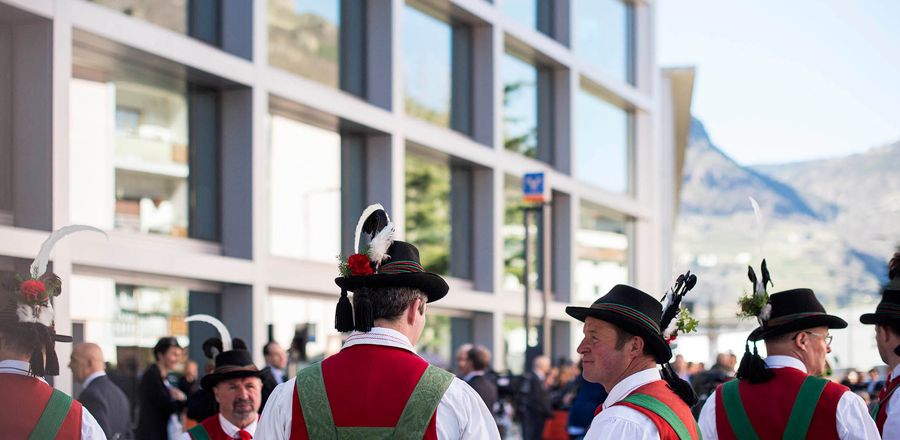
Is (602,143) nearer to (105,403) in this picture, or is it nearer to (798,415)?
(105,403)

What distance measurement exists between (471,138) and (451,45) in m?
2.00

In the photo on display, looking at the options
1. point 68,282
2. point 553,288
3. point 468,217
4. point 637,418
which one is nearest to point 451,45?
point 468,217

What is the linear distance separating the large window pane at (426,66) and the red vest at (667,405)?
19.7 m

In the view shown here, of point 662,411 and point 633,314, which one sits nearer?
point 662,411

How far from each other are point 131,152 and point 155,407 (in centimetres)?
623

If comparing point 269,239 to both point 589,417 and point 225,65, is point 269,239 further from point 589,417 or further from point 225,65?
point 589,417

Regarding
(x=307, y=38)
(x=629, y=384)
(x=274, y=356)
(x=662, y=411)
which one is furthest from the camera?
(x=307, y=38)

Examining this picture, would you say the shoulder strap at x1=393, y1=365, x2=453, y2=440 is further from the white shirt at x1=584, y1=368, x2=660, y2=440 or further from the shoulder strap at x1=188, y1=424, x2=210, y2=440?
the shoulder strap at x1=188, y1=424, x2=210, y2=440

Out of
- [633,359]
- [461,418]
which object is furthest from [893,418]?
[461,418]

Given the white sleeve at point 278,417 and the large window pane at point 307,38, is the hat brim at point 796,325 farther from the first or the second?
the large window pane at point 307,38

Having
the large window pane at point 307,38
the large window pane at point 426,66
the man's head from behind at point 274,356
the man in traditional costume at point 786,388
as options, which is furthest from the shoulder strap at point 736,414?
the large window pane at point 426,66

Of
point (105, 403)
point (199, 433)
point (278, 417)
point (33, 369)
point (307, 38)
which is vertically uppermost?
point (307, 38)

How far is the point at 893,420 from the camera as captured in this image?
609 centimetres

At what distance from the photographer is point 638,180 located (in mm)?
35062
